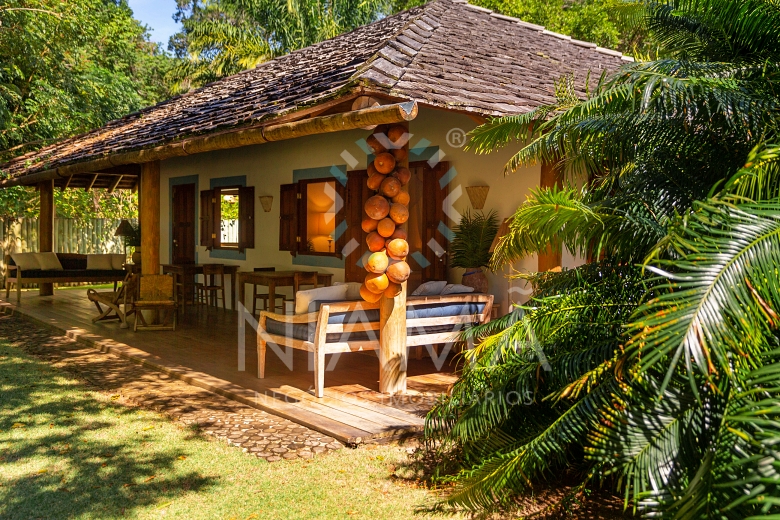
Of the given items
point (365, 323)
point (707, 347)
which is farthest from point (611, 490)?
point (365, 323)

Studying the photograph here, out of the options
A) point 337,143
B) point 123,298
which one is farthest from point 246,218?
point 337,143

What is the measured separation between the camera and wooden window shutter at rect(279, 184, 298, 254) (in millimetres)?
11419

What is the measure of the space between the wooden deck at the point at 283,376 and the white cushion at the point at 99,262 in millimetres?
3336

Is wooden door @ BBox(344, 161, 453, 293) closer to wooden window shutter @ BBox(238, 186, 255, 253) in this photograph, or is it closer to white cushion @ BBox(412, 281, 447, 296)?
white cushion @ BBox(412, 281, 447, 296)

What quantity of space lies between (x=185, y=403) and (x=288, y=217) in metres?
5.46

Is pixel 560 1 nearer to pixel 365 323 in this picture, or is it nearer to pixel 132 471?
pixel 365 323

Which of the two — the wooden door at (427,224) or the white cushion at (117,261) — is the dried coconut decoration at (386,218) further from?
the white cushion at (117,261)

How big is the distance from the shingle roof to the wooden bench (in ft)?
6.14

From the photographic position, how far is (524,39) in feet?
33.9

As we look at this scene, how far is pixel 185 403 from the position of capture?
646 centimetres

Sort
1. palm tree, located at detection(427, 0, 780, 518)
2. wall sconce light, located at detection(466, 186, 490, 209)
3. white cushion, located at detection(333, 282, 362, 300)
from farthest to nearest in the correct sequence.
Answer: wall sconce light, located at detection(466, 186, 490, 209) → white cushion, located at detection(333, 282, 362, 300) → palm tree, located at detection(427, 0, 780, 518)

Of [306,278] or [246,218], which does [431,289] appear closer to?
[306,278]

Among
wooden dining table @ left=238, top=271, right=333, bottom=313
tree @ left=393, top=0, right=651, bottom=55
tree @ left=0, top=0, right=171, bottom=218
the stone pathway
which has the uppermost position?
tree @ left=393, top=0, right=651, bottom=55

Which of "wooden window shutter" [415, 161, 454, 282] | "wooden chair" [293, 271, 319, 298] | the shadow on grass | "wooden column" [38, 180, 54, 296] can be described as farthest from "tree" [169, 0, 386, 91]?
the shadow on grass
